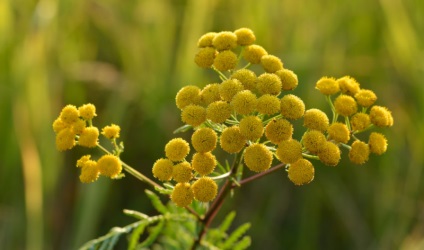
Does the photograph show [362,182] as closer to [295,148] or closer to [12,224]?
[12,224]

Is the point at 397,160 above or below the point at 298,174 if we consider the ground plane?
below

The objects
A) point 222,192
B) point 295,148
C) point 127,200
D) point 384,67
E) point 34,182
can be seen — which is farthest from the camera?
point 384,67

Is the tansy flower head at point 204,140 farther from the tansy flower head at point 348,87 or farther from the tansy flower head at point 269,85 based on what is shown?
the tansy flower head at point 348,87

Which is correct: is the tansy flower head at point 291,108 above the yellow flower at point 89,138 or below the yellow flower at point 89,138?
above

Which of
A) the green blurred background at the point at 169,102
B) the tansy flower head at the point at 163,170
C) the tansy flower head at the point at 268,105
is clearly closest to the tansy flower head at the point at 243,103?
the tansy flower head at the point at 268,105

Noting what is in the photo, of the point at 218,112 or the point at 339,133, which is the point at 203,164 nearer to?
the point at 218,112

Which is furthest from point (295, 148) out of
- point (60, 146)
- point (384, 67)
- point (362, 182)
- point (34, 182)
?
point (384, 67)
